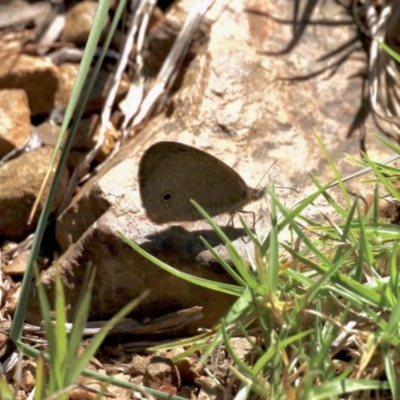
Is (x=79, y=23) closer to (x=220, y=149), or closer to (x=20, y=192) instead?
(x=20, y=192)

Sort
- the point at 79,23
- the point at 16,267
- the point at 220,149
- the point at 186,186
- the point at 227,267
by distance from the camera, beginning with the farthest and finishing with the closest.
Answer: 1. the point at 79,23
2. the point at 220,149
3. the point at 16,267
4. the point at 186,186
5. the point at 227,267

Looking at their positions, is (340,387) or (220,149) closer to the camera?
(340,387)

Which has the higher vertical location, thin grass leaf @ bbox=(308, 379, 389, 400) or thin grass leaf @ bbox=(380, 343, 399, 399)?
thin grass leaf @ bbox=(380, 343, 399, 399)

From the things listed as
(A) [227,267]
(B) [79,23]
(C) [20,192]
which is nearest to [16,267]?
(C) [20,192]

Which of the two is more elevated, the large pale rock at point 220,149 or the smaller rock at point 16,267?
the large pale rock at point 220,149

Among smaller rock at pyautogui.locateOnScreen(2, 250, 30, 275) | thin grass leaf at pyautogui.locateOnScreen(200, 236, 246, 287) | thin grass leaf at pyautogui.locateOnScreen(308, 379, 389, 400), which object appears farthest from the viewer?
smaller rock at pyautogui.locateOnScreen(2, 250, 30, 275)

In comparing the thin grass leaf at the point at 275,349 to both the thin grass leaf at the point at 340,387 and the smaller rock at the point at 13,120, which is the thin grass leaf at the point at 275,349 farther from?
the smaller rock at the point at 13,120

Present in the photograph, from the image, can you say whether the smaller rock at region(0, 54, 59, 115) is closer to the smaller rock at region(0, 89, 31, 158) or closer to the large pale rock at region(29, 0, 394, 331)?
the smaller rock at region(0, 89, 31, 158)

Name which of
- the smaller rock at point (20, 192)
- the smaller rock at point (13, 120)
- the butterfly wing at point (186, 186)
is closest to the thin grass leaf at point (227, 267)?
the butterfly wing at point (186, 186)

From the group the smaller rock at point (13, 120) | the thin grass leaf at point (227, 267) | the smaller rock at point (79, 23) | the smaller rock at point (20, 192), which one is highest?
the smaller rock at point (79, 23)

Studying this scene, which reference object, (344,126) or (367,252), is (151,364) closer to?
(367,252)

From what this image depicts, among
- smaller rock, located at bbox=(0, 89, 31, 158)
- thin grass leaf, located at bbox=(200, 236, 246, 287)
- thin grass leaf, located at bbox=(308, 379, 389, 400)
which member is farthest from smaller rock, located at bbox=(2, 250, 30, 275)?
thin grass leaf, located at bbox=(308, 379, 389, 400)
